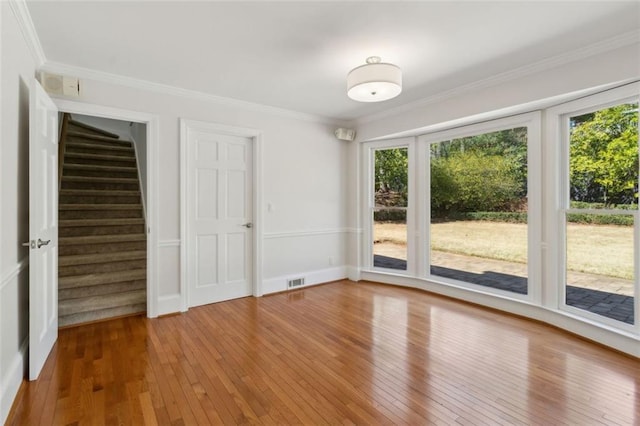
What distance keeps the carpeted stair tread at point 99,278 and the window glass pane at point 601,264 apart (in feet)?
15.3

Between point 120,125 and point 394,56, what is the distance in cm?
562

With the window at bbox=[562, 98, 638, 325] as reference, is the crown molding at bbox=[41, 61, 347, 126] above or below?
above

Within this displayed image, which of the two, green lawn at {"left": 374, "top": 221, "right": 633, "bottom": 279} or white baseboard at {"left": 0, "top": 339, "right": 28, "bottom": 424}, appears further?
green lawn at {"left": 374, "top": 221, "right": 633, "bottom": 279}

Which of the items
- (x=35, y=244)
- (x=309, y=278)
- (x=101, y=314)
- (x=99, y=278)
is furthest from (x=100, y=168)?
(x=309, y=278)

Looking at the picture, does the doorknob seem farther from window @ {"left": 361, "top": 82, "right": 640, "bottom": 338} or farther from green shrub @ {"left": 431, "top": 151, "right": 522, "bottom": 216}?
green shrub @ {"left": 431, "top": 151, "right": 522, "bottom": 216}

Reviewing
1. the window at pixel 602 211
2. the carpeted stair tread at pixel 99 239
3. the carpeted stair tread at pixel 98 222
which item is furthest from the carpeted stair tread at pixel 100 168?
the window at pixel 602 211

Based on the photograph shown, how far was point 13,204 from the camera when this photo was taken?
213 centimetres

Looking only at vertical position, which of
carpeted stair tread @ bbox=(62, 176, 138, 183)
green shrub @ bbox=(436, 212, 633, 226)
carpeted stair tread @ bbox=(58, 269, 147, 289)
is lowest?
carpeted stair tread @ bbox=(58, 269, 147, 289)

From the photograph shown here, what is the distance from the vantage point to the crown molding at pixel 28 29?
2025 mm

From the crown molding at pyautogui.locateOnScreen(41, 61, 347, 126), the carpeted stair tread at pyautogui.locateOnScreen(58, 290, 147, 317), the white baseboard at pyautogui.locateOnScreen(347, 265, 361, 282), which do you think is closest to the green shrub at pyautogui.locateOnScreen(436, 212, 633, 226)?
the white baseboard at pyautogui.locateOnScreen(347, 265, 361, 282)

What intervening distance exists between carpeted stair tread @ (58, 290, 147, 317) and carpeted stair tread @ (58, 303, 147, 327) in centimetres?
3

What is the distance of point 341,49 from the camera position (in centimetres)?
267

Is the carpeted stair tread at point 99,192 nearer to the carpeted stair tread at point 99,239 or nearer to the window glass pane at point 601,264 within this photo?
the carpeted stair tread at point 99,239

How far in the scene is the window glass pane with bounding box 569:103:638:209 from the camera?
2678mm
